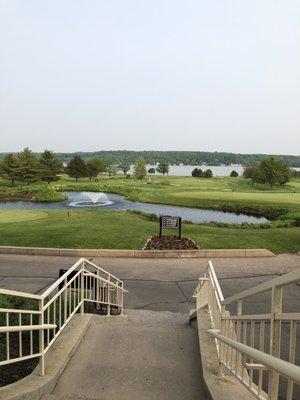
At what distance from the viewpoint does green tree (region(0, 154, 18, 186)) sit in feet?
247

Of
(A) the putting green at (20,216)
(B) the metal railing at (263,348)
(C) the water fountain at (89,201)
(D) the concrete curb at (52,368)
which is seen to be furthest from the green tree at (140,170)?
(B) the metal railing at (263,348)

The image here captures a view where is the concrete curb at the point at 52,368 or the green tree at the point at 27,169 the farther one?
the green tree at the point at 27,169

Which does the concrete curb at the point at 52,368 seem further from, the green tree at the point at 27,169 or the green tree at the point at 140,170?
the green tree at the point at 140,170

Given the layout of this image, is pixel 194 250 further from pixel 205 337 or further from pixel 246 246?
pixel 205 337

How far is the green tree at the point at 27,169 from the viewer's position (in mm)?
74938

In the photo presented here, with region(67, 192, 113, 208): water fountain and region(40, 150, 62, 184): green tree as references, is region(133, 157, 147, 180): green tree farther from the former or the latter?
region(67, 192, 113, 208): water fountain

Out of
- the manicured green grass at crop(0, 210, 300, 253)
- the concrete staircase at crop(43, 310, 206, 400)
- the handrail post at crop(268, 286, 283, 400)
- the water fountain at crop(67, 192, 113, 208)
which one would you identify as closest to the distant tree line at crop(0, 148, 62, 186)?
the water fountain at crop(67, 192, 113, 208)

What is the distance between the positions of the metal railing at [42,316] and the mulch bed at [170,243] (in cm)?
545

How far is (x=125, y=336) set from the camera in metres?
6.54

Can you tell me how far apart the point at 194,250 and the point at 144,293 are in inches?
168

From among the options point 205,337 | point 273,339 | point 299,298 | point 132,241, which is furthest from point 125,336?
point 132,241

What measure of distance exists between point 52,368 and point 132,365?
1072 millimetres

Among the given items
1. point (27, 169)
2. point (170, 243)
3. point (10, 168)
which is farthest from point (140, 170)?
point (170, 243)

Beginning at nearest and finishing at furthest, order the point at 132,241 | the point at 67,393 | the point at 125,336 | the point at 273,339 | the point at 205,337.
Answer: the point at 273,339
the point at 67,393
the point at 205,337
the point at 125,336
the point at 132,241
